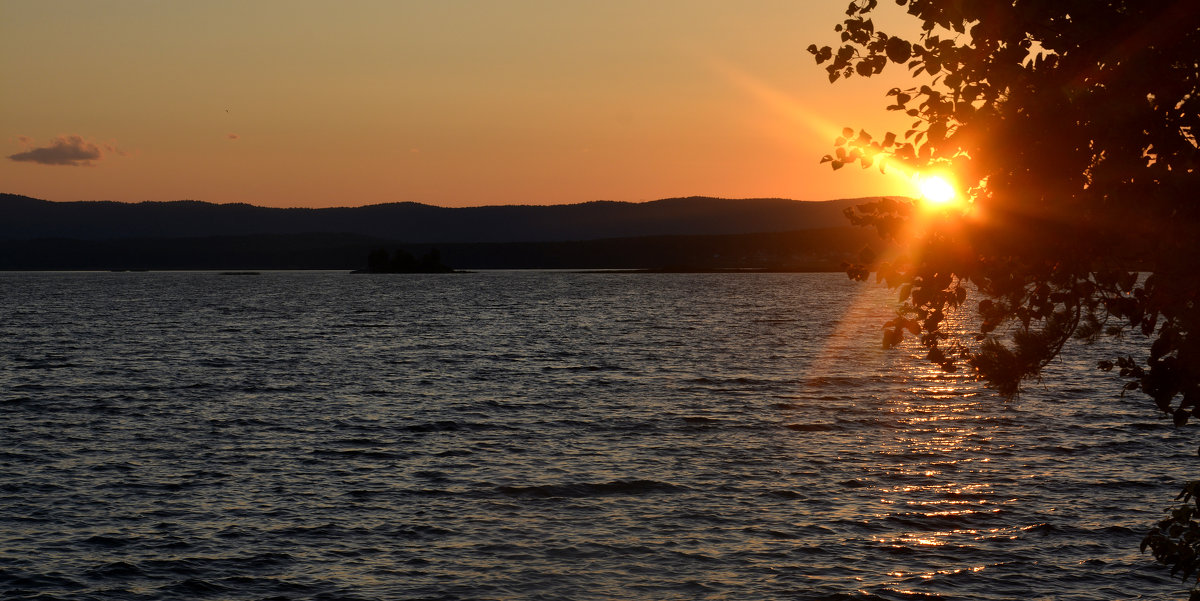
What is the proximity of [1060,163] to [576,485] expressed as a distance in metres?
19.5

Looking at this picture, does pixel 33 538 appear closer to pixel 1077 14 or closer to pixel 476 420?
pixel 476 420

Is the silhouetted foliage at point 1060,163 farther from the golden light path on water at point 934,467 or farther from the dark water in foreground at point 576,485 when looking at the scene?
the dark water in foreground at point 576,485

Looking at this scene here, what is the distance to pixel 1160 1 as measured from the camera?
9.83 meters

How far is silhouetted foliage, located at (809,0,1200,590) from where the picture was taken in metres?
9.58

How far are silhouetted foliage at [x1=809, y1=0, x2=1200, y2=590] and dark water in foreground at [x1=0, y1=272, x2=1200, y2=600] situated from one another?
9977mm

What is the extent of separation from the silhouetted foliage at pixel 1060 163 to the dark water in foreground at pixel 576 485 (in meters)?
9.98

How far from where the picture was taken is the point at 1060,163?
33.1ft

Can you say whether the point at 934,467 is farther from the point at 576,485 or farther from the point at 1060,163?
the point at 1060,163

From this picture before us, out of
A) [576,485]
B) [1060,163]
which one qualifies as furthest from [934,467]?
[1060,163]

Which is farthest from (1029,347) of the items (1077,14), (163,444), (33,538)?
(163,444)

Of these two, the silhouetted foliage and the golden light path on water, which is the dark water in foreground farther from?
the silhouetted foliage

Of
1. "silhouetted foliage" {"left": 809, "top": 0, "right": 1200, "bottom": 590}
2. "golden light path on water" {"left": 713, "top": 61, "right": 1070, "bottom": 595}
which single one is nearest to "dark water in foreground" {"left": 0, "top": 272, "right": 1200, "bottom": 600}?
"golden light path on water" {"left": 713, "top": 61, "right": 1070, "bottom": 595}

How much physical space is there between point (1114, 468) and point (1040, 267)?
2269 cm

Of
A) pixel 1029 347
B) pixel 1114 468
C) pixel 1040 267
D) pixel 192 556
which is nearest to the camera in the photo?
pixel 1040 267
